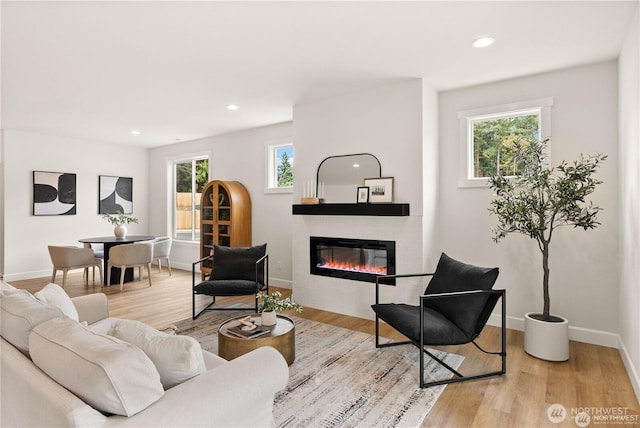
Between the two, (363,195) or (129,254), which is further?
(129,254)

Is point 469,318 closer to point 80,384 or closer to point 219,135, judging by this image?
point 80,384

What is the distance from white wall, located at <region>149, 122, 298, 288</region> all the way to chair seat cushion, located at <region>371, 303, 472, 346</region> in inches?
99.8

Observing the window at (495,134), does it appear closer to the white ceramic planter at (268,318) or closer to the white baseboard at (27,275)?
the white ceramic planter at (268,318)

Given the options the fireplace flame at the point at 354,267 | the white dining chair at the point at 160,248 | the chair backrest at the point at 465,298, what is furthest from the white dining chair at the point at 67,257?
the chair backrest at the point at 465,298

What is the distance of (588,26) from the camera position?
2.64 metres

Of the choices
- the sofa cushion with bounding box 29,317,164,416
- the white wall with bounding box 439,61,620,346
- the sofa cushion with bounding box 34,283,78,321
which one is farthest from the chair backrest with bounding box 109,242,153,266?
the white wall with bounding box 439,61,620,346

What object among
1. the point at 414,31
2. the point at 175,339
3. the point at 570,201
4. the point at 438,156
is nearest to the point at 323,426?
the point at 175,339

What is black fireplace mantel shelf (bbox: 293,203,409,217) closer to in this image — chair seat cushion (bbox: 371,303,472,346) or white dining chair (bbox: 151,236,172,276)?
chair seat cushion (bbox: 371,303,472,346)

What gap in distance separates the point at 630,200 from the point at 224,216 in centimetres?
520

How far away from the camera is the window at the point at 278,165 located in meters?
5.79

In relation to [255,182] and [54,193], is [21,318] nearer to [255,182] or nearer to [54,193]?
[255,182]

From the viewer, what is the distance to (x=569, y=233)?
3.42m

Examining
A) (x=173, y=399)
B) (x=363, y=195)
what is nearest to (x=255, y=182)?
(x=363, y=195)

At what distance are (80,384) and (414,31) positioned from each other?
2.94 meters
